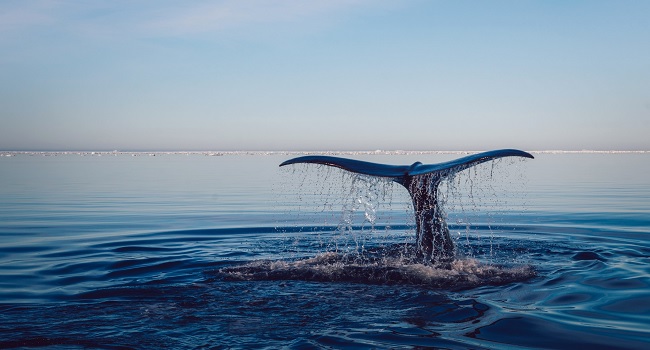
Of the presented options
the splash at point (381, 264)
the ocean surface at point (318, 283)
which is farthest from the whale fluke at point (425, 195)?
the ocean surface at point (318, 283)

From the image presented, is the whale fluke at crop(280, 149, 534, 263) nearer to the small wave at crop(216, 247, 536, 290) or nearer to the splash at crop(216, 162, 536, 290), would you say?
the splash at crop(216, 162, 536, 290)

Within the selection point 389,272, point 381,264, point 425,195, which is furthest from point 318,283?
point 425,195

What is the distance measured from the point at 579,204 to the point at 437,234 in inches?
478

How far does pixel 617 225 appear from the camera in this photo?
14.3 metres

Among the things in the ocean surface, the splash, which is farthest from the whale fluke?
the ocean surface

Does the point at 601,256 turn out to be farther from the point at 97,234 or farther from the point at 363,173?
the point at 97,234

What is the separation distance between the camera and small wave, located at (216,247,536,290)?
7934 mm

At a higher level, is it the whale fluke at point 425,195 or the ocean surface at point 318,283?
the whale fluke at point 425,195

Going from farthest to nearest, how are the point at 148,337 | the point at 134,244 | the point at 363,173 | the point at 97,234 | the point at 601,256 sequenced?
the point at 97,234, the point at 134,244, the point at 601,256, the point at 363,173, the point at 148,337

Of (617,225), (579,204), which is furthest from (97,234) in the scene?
(579,204)

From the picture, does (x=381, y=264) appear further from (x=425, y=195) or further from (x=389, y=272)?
(x=425, y=195)

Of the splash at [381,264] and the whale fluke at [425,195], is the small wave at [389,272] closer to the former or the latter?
the splash at [381,264]

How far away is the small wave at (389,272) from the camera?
793cm

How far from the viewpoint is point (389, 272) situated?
27.5ft
